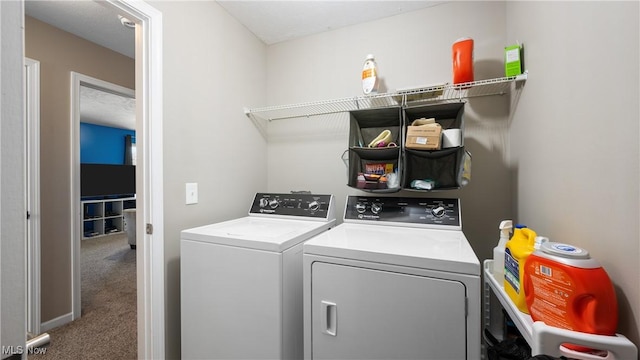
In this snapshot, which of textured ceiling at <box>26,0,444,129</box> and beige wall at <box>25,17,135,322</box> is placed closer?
textured ceiling at <box>26,0,444,129</box>

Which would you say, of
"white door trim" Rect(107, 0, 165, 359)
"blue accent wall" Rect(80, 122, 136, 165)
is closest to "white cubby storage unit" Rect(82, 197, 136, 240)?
"blue accent wall" Rect(80, 122, 136, 165)

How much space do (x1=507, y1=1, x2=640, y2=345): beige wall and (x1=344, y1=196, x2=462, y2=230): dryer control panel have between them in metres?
0.38

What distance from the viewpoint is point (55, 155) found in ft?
7.29

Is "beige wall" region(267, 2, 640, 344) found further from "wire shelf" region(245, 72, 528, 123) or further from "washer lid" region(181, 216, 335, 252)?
"washer lid" region(181, 216, 335, 252)

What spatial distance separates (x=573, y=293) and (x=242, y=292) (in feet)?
3.99

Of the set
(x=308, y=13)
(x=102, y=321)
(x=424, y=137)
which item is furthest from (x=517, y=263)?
(x=102, y=321)

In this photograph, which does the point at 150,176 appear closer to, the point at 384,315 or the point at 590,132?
the point at 384,315

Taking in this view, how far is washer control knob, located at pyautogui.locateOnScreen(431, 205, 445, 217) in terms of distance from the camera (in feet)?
5.01

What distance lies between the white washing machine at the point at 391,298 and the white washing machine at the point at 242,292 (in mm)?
113

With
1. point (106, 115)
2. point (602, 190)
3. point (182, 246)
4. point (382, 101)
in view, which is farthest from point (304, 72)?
point (106, 115)

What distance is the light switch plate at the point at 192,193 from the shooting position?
1612 millimetres

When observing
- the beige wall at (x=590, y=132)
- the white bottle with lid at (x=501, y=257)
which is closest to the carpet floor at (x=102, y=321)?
the white bottle with lid at (x=501, y=257)

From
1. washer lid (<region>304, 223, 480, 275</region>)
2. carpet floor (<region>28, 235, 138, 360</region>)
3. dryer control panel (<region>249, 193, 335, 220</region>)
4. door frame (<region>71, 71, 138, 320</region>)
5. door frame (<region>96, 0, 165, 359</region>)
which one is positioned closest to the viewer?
washer lid (<region>304, 223, 480, 275</region>)

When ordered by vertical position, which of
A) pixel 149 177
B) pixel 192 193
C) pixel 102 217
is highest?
pixel 149 177
